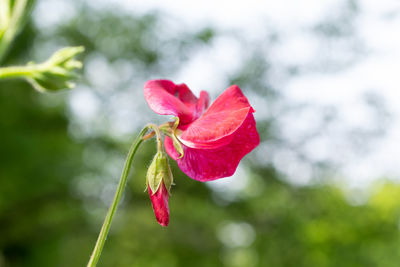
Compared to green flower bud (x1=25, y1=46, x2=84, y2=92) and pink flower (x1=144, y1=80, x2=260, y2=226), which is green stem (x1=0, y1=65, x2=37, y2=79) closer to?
green flower bud (x1=25, y1=46, x2=84, y2=92)

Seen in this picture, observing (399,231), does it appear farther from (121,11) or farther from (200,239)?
(121,11)

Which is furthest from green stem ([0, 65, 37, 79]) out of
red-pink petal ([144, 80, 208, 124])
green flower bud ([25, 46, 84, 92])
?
red-pink petal ([144, 80, 208, 124])

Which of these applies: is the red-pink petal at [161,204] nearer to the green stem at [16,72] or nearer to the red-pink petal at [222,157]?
the red-pink petal at [222,157]

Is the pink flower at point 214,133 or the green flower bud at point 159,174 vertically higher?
the pink flower at point 214,133

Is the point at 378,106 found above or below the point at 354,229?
above

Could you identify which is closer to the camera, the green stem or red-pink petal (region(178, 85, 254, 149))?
red-pink petal (region(178, 85, 254, 149))

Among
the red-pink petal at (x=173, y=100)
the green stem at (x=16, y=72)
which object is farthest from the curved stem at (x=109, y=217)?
the green stem at (x=16, y=72)

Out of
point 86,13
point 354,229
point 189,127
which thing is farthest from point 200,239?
point 189,127
